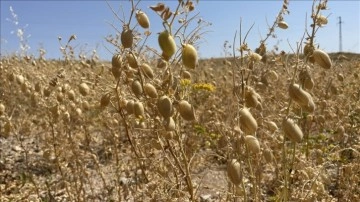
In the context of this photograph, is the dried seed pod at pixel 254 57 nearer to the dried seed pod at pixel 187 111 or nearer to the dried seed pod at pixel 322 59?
the dried seed pod at pixel 322 59

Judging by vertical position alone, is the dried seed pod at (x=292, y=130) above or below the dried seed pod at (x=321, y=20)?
below

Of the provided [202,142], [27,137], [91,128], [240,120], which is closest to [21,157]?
[27,137]

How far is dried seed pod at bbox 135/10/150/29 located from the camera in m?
1.85

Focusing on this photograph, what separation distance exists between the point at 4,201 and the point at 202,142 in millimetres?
2358

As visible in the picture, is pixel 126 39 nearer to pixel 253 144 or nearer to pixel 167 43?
pixel 167 43

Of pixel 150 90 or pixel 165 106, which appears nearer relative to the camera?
pixel 165 106

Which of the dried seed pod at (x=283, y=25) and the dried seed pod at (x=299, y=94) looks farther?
the dried seed pod at (x=283, y=25)

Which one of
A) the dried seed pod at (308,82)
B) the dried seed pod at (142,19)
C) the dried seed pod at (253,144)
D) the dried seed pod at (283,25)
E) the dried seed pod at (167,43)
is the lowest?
the dried seed pod at (253,144)

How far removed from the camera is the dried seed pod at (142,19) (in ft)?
6.07

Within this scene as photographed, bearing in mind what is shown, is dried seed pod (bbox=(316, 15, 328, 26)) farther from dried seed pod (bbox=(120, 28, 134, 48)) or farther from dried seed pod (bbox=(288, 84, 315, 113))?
dried seed pod (bbox=(120, 28, 134, 48))

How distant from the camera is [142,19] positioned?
1.85 metres

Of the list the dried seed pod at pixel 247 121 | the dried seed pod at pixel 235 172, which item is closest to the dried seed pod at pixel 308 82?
the dried seed pod at pixel 247 121

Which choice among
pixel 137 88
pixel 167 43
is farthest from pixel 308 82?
pixel 137 88

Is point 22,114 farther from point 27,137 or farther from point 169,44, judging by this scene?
point 169,44
